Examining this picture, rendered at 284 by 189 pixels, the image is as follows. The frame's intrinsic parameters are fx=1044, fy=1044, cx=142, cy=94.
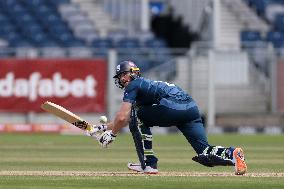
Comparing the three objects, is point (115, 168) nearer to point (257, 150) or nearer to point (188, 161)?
point (188, 161)

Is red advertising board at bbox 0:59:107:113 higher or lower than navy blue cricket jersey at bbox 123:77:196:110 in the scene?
lower

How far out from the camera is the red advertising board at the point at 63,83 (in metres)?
27.3

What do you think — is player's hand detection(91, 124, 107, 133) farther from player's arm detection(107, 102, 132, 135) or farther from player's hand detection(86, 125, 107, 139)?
player's arm detection(107, 102, 132, 135)

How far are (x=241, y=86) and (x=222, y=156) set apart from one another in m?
15.3

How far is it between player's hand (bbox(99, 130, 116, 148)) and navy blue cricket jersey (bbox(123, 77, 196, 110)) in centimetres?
48

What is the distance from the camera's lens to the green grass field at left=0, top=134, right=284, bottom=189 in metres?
10.8

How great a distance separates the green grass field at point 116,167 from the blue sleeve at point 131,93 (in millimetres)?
877

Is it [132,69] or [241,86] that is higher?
[132,69]

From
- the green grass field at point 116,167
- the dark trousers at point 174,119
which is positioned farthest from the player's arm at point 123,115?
the green grass field at point 116,167

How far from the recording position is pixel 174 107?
12328 mm

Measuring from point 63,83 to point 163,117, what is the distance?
1521 centimetres

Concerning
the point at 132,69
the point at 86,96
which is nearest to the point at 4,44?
the point at 86,96

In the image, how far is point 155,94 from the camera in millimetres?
12234

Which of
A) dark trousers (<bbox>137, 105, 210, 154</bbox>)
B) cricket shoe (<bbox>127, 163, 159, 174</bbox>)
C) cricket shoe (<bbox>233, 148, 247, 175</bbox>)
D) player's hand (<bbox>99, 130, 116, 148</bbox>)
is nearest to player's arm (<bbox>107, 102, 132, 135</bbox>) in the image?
player's hand (<bbox>99, 130, 116, 148</bbox>)
